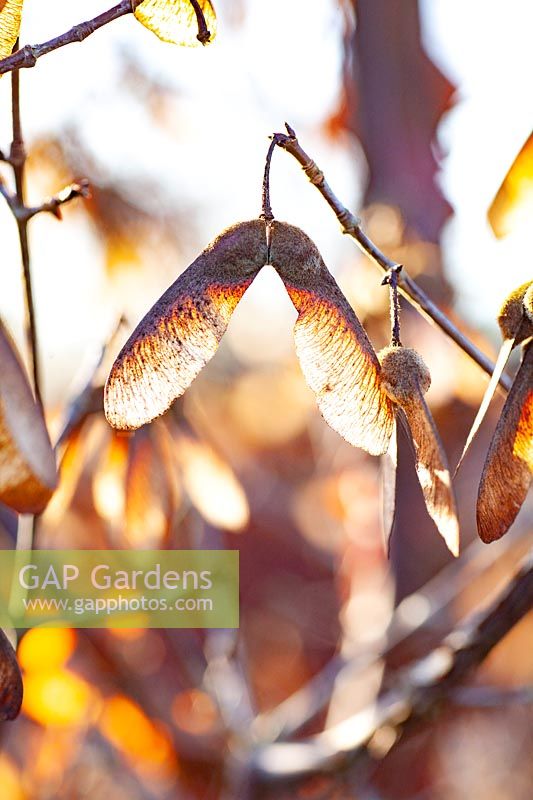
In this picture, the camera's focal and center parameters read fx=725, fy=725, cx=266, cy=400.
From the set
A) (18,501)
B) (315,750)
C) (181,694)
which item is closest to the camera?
(18,501)

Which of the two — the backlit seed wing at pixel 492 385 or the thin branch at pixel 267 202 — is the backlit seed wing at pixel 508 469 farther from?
the thin branch at pixel 267 202

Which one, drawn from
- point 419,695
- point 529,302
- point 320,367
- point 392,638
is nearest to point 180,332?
point 320,367

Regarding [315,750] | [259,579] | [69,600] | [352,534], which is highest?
[69,600]

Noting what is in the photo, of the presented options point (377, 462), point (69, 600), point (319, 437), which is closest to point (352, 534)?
point (377, 462)

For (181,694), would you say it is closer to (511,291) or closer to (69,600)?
(69,600)

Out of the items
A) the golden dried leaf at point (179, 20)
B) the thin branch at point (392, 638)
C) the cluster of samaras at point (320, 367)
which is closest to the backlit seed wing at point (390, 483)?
the cluster of samaras at point (320, 367)

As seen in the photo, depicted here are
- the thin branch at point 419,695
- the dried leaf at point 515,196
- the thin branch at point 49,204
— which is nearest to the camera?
the dried leaf at point 515,196

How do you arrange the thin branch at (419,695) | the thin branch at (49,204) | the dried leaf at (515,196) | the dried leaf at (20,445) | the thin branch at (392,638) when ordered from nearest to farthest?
the dried leaf at (20,445) → the dried leaf at (515,196) → the thin branch at (49,204) → the thin branch at (419,695) → the thin branch at (392,638)

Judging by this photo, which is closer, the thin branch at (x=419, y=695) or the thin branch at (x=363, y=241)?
the thin branch at (x=363, y=241)
